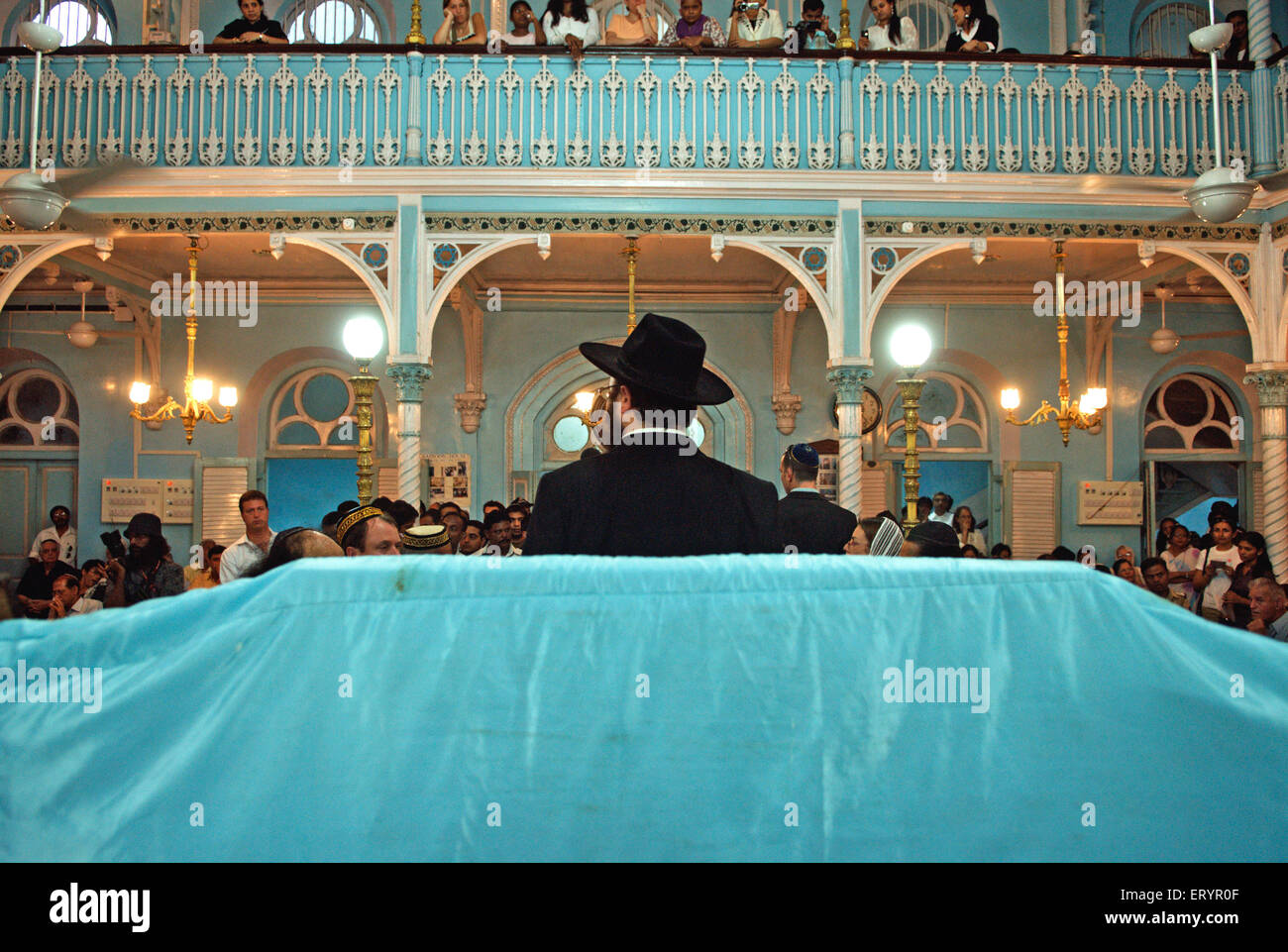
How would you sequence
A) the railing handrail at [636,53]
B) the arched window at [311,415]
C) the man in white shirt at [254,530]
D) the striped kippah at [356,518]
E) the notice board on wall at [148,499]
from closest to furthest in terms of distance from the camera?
the striped kippah at [356,518] → the man in white shirt at [254,530] → the railing handrail at [636,53] → the notice board on wall at [148,499] → the arched window at [311,415]

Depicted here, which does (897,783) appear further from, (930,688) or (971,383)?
(971,383)

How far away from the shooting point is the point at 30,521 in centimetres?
1353

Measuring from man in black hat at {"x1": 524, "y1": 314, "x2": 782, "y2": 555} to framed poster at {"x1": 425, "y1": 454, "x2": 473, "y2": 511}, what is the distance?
10.6 meters

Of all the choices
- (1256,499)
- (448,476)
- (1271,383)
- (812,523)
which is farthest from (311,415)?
(1256,499)

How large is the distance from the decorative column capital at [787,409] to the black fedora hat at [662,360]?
34.2 feet

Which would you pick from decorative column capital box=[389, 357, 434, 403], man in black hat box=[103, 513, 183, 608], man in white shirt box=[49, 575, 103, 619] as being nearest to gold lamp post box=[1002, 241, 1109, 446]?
decorative column capital box=[389, 357, 434, 403]

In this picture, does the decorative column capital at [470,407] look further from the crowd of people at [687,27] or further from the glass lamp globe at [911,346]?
the glass lamp globe at [911,346]

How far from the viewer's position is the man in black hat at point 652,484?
2836 millimetres

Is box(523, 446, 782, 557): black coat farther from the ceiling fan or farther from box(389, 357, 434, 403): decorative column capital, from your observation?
the ceiling fan

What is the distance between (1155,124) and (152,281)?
12.0 metres

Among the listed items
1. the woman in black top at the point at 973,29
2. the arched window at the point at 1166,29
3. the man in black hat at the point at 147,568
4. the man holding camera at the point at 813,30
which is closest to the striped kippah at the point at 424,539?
the man in black hat at the point at 147,568

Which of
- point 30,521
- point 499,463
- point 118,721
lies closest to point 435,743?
point 118,721

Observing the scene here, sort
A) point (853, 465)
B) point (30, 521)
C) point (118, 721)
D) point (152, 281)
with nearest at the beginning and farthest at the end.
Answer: point (118, 721) → point (853, 465) → point (152, 281) → point (30, 521)

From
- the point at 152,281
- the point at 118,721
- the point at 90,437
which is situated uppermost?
the point at 152,281
